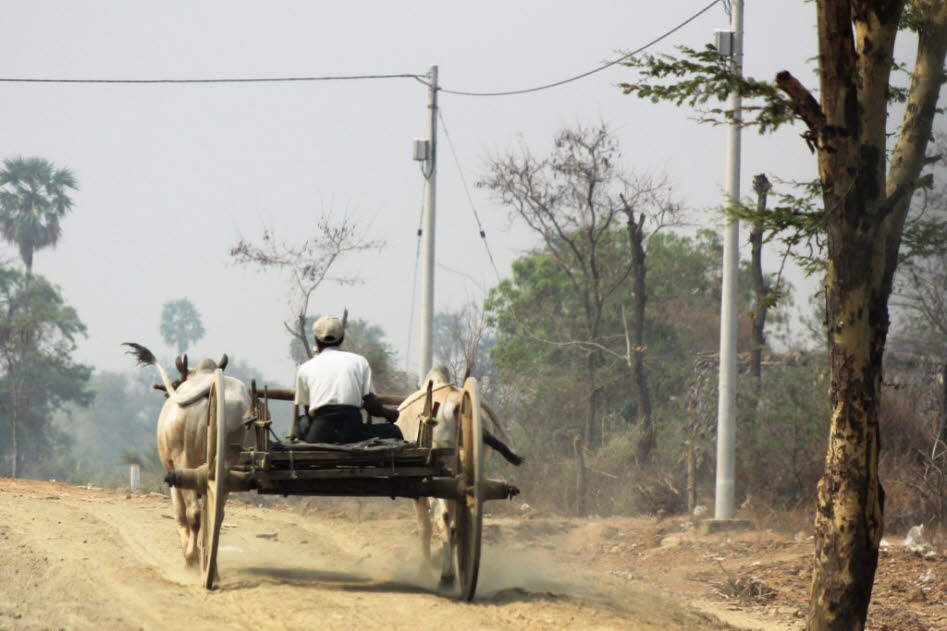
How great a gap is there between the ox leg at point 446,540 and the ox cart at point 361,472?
0.52 metres

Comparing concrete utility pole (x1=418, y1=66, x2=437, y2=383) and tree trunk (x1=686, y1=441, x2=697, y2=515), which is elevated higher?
concrete utility pole (x1=418, y1=66, x2=437, y2=383)

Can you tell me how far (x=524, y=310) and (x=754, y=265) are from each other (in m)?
16.0

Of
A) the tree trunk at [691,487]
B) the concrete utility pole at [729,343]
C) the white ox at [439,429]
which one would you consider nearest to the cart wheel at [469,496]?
the white ox at [439,429]

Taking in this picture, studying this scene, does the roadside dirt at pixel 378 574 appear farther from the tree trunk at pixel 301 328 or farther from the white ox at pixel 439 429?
the tree trunk at pixel 301 328

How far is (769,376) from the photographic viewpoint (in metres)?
28.2

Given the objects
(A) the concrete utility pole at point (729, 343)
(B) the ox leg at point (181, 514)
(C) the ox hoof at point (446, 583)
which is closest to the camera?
(C) the ox hoof at point (446, 583)

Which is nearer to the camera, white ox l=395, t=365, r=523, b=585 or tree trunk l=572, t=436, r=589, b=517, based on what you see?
white ox l=395, t=365, r=523, b=585

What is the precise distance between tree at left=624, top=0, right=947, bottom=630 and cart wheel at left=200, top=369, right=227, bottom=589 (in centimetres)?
430

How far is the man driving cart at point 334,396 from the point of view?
1010 centimetres

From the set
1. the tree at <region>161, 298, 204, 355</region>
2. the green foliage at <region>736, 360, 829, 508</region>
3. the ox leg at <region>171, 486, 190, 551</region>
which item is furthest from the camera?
the tree at <region>161, 298, 204, 355</region>

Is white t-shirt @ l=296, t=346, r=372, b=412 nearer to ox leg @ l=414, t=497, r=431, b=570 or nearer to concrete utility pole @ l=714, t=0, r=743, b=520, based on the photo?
ox leg @ l=414, t=497, r=431, b=570

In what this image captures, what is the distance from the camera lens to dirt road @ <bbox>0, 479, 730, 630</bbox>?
8695 millimetres

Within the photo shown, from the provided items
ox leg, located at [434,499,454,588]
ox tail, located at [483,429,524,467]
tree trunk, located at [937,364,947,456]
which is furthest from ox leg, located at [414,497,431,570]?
tree trunk, located at [937,364,947,456]

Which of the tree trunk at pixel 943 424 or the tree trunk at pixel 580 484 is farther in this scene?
the tree trunk at pixel 580 484
